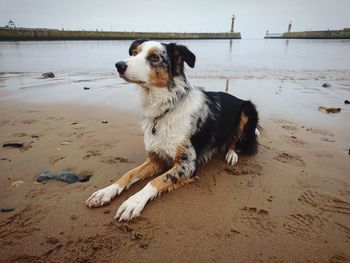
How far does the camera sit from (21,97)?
7.50 metres

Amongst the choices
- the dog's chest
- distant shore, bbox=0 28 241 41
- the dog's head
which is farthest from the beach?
distant shore, bbox=0 28 241 41

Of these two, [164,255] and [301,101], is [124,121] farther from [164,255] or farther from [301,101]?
[301,101]

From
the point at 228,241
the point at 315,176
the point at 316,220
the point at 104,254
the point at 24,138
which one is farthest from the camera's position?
the point at 24,138

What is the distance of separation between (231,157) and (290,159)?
3.09 ft

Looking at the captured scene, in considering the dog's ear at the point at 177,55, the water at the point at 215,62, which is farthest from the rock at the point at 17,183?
the water at the point at 215,62

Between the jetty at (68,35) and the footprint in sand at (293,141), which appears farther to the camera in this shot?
the jetty at (68,35)

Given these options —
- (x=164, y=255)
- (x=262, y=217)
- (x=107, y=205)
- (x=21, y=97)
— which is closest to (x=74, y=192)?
(x=107, y=205)

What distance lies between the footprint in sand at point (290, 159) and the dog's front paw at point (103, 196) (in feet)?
8.52

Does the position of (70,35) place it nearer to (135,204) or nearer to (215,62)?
(215,62)

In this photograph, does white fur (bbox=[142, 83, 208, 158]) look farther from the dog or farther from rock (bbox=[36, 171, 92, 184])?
rock (bbox=[36, 171, 92, 184])

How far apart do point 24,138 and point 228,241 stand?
405 cm

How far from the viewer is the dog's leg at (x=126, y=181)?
278cm

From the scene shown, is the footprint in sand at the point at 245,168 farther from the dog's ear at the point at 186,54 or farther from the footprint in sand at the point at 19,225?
the footprint in sand at the point at 19,225

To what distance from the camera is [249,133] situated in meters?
4.29
